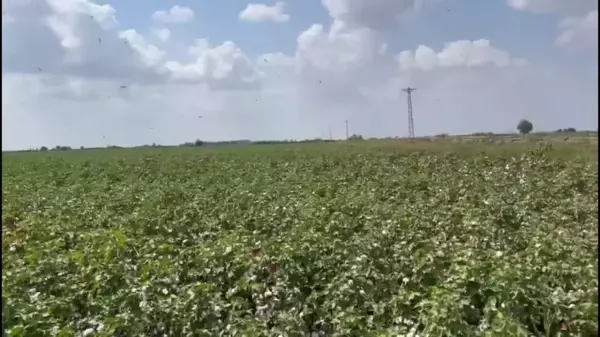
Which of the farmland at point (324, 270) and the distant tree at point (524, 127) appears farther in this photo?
the farmland at point (324, 270)

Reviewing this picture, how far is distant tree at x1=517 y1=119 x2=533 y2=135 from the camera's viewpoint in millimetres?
2209

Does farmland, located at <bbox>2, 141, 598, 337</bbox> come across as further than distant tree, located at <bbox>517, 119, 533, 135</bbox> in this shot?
Yes

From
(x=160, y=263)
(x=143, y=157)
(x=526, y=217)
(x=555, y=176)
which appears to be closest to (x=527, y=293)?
(x=160, y=263)

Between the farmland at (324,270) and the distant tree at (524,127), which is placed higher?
the distant tree at (524,127)

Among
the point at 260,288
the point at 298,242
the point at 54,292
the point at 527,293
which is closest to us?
the point at 527,293

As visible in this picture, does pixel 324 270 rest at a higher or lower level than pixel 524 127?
lower

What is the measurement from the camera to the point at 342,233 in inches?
246

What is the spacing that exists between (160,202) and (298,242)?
461cm

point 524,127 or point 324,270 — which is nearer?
point 524,127

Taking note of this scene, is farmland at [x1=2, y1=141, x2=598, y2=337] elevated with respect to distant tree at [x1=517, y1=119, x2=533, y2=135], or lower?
lower

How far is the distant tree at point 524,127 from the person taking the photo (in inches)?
87.0

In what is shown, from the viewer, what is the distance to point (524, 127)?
225 cm

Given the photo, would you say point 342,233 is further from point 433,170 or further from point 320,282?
point 433,170

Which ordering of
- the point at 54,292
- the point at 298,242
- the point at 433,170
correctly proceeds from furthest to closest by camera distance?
the point at 433,170, the point at 298,242, the point at 54,292
